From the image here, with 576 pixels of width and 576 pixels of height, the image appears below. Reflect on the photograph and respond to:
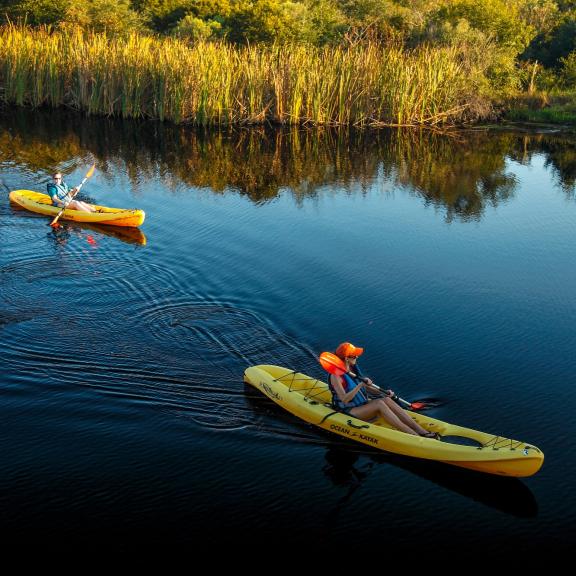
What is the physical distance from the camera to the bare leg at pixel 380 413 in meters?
8.26

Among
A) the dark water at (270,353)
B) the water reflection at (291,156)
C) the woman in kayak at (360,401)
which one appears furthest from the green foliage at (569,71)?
the woman in kayak at (360,401)

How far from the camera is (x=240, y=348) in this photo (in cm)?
1036

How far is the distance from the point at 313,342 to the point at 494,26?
23.7 metres

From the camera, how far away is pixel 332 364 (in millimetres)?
8406

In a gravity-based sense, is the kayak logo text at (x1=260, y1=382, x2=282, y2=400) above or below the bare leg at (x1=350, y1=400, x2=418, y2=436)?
below

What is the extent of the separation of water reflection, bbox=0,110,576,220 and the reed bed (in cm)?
65

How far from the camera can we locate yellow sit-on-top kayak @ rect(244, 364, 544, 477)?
7.71m

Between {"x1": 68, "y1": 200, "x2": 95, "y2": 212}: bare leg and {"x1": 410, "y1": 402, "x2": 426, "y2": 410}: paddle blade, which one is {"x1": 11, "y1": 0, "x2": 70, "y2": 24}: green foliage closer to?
{"x1": 68, "y1": 200, "x2": 95, "y2": 212}: bare leg

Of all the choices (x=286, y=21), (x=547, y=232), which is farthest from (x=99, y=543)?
(x=286, y=21)

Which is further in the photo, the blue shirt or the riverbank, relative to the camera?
the riverbank

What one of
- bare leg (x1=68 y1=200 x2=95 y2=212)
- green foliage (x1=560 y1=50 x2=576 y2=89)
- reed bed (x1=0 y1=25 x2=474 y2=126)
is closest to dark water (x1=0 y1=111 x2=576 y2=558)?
bare leg (x1=68 y1=200 x2=95 y2=212)

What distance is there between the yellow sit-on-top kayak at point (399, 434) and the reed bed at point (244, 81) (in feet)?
56.6

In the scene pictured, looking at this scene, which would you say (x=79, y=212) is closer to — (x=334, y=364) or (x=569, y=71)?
(x=334, y=364)

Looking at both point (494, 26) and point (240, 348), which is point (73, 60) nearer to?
point (494, 26)
